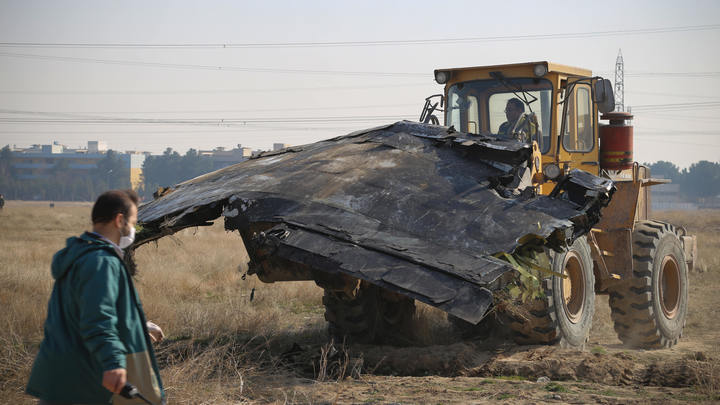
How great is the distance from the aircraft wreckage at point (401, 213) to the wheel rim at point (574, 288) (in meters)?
1.49

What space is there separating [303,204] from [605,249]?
4967mm

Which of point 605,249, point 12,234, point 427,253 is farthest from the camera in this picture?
point 12,234

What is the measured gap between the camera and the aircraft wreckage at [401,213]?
5.97 meters

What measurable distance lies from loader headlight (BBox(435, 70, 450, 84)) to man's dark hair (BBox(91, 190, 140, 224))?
711 centimetres

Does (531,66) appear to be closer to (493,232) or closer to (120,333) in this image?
(493,232)

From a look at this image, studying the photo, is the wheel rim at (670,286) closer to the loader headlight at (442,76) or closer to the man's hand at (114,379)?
the loader headlight at (442,76)

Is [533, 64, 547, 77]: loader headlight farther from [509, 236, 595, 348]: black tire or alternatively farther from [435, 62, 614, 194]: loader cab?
[509, 236, 595, 348]: black tire

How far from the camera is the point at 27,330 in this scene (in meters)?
9.21

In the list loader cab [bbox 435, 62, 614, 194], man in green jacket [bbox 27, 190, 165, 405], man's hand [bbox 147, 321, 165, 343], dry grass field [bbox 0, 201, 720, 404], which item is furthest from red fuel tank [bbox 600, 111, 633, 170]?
man in green jacket [bbox 27, 190, 165, 405]

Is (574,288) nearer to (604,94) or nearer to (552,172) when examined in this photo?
(552,172)

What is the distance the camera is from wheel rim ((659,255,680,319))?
434 inches

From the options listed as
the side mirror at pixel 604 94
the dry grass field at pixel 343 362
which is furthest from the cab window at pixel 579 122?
the dry grass field at pixel 343 362

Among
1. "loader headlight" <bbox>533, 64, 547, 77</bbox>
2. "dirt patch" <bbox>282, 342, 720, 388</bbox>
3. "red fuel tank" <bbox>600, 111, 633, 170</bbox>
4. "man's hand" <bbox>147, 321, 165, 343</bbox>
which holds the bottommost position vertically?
"dirt patch" <bbox>282, 342, 720, 388</bbox>

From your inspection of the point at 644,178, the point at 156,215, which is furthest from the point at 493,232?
the point at 644,178
